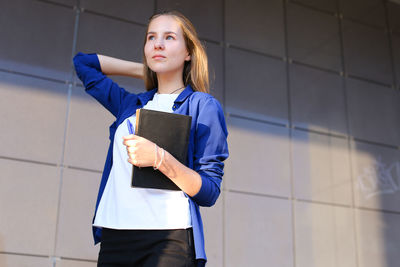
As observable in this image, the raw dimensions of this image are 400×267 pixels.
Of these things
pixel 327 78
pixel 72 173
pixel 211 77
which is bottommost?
pixel 72 173

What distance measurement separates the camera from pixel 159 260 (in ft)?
4.43

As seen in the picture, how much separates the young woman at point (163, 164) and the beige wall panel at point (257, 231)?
84.1 inches

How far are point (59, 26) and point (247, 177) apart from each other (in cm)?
163

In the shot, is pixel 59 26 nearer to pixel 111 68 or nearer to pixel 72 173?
pixel 72 173

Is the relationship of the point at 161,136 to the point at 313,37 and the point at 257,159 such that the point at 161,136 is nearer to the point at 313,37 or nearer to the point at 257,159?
the point at 257,159

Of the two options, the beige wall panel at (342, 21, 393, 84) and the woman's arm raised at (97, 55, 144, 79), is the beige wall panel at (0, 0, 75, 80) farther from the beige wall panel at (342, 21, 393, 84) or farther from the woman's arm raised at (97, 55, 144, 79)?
the beige wall panel at (342, 21, 393, 84)

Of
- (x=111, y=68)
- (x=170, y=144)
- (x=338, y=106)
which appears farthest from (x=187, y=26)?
(x=338, y=106)

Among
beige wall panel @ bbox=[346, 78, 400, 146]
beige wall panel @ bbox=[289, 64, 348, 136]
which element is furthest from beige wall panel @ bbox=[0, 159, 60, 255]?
beige wall panel @ bbox=[346, 78, 400, 146]

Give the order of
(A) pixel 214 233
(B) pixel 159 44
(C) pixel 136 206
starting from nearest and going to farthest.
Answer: (C) pixel 136 206
(B) pixel 159 44
(A) pixel 214 233

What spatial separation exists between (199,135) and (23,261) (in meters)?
1.98

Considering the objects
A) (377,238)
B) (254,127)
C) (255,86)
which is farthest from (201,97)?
(377,238)

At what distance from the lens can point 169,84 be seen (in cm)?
170

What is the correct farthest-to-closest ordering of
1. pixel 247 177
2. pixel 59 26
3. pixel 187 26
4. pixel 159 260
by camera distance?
pixel 247 177 < pixel 59 26 < pixel 187 26 < pixel 159 260

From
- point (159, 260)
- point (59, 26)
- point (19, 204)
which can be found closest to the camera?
point (159, 260)
